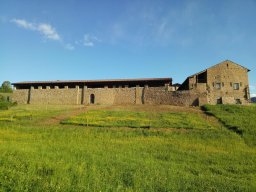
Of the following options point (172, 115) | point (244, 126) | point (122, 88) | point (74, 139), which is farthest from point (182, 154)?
point (122, 88)

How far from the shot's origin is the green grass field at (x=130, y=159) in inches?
413

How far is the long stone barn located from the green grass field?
649 inches

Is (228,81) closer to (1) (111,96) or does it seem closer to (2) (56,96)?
(1) (111,96)

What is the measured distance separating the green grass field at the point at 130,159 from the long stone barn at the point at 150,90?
54.1 feet

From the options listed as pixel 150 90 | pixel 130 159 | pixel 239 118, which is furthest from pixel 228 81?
pixel 130 159

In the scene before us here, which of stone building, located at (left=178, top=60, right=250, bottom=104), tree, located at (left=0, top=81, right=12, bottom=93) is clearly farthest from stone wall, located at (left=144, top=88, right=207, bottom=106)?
tree, located at (left=0, top=81, right=12, bottom=93)

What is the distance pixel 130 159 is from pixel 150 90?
→ 3439 cm

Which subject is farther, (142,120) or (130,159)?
(142,120)

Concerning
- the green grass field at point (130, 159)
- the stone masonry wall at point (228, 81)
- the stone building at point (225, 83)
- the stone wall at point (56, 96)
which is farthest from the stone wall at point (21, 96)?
the stone masonry wall at point (228, 81)

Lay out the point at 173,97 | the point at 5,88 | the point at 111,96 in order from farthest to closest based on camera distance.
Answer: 1. the point at 5,88
2. the point at 111,96
3. the point at 173,97

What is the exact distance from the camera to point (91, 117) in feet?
114

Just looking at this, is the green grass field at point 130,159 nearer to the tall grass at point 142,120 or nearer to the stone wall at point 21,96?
the tall grass at point 142,120

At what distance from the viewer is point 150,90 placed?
49375 millimetres

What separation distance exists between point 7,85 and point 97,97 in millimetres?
66290
